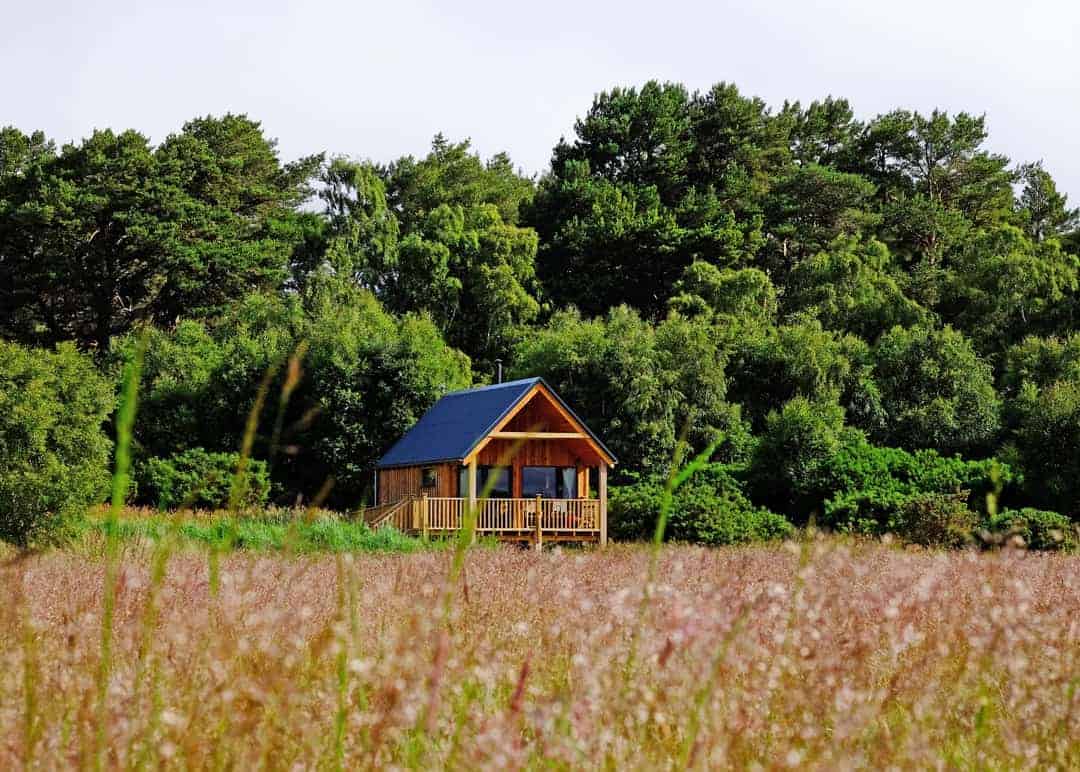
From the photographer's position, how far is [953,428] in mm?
36188

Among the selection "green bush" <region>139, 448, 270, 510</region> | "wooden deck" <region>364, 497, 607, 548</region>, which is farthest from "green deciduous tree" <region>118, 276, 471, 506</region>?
"wooden deck" <region>364, 497, 607, 548</region>

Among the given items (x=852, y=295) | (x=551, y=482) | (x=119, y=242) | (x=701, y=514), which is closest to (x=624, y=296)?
(x=852, y=295)

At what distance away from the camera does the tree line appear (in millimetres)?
32594

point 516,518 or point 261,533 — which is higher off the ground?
point 516,518

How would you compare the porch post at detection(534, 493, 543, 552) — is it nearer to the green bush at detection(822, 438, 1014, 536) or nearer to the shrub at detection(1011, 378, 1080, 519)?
the green bush at detection(822, 438, 1014, 536)

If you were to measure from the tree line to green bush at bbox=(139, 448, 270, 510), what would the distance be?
1.85ft

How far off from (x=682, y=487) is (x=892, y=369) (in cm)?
1277

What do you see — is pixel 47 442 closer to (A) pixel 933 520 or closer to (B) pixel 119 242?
(A) pixel 933 520

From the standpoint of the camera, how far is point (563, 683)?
4.00 metres

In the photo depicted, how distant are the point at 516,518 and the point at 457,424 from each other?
10.8 feet

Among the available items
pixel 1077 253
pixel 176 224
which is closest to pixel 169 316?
pixel 176 224

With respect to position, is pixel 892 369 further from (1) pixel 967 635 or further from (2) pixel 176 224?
(1) pixel 967 635

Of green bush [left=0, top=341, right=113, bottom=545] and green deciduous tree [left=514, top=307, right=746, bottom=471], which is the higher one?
green deciduous tree [left=514, top=307, right=746, bottom=471]

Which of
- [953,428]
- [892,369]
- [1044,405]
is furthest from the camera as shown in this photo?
[892,369]
